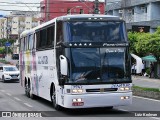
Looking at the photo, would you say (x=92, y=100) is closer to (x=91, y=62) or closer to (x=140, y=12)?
(x=91, y=62)

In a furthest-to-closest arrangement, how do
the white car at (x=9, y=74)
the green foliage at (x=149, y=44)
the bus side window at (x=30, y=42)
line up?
the white car at (x=9, y=74) < the green foliage at (x=149, y=44) < the bus side window at (x=30, y=42)

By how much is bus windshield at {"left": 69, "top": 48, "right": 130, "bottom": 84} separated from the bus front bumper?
0.47 meters

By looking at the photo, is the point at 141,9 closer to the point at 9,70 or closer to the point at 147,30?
the point at 147,30

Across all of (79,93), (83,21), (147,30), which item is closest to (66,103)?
(79,93)

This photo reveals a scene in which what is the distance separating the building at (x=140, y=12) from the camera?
162ft

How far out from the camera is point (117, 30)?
16594 millimetres

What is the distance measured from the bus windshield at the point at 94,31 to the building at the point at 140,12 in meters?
32.2

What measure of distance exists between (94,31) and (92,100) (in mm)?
2457

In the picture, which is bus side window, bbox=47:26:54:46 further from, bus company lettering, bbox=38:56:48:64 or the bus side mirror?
the bus side mirror

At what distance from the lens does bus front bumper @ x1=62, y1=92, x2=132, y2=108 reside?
1564 cm

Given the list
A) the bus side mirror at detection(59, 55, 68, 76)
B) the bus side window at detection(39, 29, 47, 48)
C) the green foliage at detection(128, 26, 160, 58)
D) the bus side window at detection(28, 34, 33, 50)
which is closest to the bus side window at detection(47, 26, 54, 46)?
the bus side window at detection(39, 29, 47, 48)

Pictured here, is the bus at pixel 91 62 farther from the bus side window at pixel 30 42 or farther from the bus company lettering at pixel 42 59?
the bus side window at pixel 30 42

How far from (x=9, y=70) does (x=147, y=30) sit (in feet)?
49.1

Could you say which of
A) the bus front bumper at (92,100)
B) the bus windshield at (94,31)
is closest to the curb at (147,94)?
the bus windshield at (94,31)
